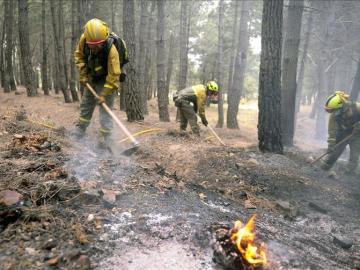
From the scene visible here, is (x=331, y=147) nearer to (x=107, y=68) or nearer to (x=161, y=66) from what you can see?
(x=107, y=68)

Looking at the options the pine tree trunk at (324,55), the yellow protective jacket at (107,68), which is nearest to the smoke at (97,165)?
the yellow protective jacket at (107,68)

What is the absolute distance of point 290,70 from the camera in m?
11.1

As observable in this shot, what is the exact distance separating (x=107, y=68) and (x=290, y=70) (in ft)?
20.9

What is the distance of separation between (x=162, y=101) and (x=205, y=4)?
16.3 m

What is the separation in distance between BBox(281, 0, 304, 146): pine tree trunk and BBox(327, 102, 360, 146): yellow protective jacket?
2.28m

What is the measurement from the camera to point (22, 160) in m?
5.49

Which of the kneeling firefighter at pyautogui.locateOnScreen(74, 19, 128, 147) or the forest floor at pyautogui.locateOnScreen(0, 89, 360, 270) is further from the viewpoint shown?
the kneeling firefighter at pyautogui.locateOnScreen(74, 19, 128, 147)

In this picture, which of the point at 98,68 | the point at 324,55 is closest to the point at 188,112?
the point at 98,68

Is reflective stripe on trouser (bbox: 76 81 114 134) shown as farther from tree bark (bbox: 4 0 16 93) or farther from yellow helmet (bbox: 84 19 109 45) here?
tree bark (bbox: 4 0 16 93)

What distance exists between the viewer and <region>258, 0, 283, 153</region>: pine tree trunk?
8.10 m

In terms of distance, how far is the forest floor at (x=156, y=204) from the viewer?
365cm

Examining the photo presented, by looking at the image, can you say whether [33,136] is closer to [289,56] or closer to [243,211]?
[243,211]

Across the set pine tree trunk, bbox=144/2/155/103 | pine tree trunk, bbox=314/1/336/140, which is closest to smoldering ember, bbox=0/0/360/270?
pine tree trunk, bbox=314/1/336/140

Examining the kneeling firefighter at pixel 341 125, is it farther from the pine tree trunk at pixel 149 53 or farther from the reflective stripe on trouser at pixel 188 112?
the pine tree trunk at pixel 149 53
